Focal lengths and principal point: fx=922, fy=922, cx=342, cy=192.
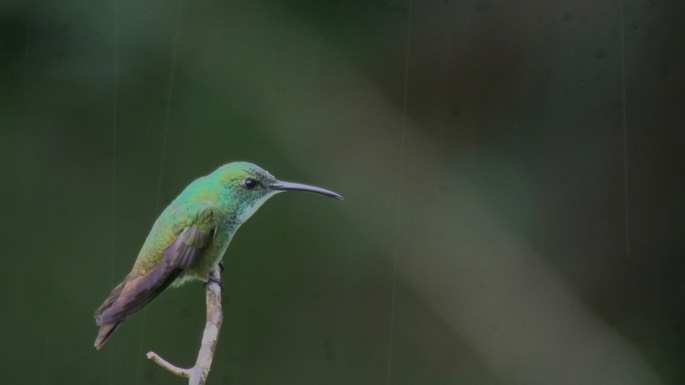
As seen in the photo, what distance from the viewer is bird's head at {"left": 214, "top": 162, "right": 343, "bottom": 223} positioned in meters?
1.66

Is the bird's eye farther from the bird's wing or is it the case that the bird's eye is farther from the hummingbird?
the bird's wing

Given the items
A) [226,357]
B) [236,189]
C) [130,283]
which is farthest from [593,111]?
[130,283]

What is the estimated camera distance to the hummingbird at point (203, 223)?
164cm

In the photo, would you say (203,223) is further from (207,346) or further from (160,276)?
(207,346)

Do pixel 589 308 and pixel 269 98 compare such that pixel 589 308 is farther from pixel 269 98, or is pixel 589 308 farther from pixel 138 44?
pixel 138 44

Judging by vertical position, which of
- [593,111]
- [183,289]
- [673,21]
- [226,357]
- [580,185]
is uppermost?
[673,21]

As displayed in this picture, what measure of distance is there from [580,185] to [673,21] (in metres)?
0.67

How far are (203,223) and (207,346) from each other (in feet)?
0.81

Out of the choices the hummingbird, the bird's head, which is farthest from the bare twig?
the bird's head

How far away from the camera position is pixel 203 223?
1684mm

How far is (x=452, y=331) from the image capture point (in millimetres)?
3303

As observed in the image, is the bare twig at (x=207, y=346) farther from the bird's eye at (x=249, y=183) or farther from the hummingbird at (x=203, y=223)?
the bird's eye at (x=249, y=183)

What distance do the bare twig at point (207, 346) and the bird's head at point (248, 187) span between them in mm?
192

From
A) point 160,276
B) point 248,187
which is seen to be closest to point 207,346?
point 160,276
